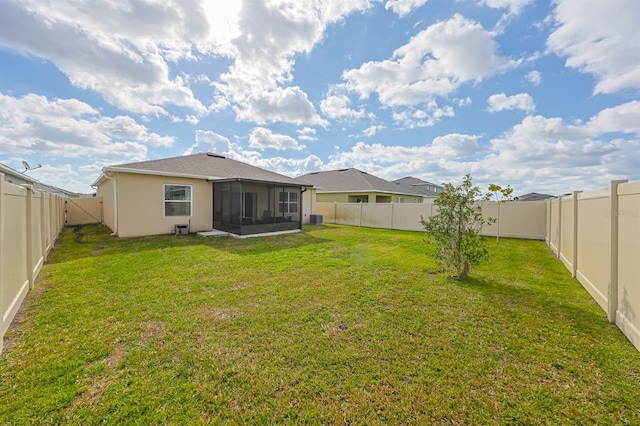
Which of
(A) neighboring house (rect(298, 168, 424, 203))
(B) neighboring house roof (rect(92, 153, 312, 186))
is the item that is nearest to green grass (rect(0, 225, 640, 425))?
(B) neighboring house roof (rect(92, 153, 312, 186))

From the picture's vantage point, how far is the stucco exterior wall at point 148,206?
9.92m

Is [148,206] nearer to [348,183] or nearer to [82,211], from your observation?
[82,211]

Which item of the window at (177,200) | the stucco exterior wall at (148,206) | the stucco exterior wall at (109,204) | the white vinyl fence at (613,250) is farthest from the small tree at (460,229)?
the stucco exterior wall at (109,204)

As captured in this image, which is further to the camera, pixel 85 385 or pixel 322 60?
pixel 322 60

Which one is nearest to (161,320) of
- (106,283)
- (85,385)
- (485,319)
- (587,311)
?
(85,385)

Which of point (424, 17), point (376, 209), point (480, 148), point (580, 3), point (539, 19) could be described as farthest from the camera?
point (480, 148)

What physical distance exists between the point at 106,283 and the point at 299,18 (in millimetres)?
10122

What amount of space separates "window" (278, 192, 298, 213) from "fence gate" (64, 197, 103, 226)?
11.2 metres

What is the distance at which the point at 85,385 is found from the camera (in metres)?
2.29

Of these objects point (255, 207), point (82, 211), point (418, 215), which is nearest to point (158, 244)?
point (255, 207)

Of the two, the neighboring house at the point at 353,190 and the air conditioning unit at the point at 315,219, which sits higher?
the neighboring house at the point at 353,190

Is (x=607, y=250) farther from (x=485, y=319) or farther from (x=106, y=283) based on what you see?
(x=106, y=283)

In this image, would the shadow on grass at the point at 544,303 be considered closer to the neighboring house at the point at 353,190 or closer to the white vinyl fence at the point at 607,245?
the white vinyl fence at the point at 607,245

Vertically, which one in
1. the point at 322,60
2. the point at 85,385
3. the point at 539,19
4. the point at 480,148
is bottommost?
the point at 85,385
